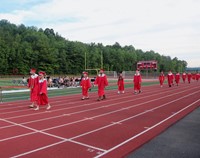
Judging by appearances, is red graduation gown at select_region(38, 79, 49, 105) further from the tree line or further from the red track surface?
the tree line

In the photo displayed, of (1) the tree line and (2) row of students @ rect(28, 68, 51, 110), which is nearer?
(2) row of students @ rect(28, 68, 51, 110)

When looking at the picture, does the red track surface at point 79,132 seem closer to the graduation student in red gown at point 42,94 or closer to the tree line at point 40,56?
the graduation student in red gown at point 42,94

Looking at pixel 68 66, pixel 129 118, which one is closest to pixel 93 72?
pixel 68 66

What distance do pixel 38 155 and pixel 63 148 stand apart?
2.02ft

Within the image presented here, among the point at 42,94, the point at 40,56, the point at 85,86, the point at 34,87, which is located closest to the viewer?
the point at 42,94

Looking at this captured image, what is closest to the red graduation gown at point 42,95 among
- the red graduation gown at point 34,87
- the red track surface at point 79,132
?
the red graduation gown at point 34,87

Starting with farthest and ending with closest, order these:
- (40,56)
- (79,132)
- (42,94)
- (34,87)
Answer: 1. (40,56)
2. (34,87)
3. (42,94)
4. (79,132)

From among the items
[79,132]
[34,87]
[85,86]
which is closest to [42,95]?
[34,87]

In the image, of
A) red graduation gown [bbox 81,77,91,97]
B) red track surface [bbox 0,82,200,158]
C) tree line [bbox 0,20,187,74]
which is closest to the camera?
red track surface [bbox 0,82,200,158]

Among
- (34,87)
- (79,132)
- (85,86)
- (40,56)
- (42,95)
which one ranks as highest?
(40,56)

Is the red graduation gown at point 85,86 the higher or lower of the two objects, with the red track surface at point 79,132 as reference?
higher

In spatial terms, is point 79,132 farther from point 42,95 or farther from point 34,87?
point 34,87

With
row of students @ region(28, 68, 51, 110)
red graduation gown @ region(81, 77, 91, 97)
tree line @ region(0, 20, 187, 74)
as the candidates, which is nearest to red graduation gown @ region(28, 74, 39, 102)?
row of students @ region(28, 68, 51, 110)

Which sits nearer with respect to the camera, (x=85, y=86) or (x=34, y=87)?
(x=34, y=87)
